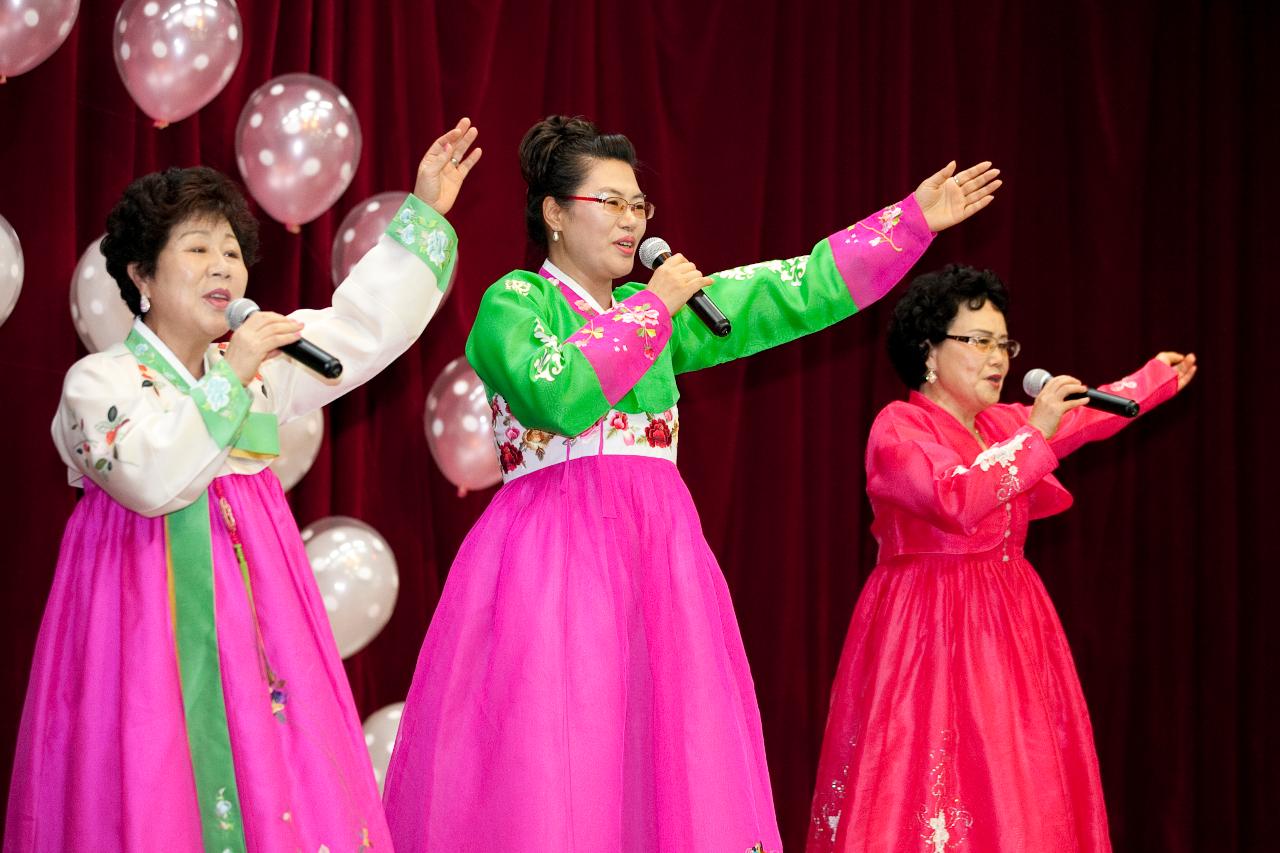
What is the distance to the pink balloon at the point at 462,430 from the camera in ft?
10.8

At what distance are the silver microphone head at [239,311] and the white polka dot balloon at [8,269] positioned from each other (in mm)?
671

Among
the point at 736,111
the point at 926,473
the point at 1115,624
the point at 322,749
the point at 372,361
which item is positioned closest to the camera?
the point at 322,749

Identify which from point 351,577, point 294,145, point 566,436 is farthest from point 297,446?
point 566,436

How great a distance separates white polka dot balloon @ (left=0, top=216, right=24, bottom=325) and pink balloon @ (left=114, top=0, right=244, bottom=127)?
0.34m

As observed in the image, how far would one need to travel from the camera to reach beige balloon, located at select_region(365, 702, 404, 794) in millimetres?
3211

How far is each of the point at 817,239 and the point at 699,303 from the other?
78.5 inches

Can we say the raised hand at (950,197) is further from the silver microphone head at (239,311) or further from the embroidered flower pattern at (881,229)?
the silver microphone head at (239,311)

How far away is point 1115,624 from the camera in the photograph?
15.0 ft

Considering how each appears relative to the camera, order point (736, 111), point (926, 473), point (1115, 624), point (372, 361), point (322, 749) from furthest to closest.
A: point (1115, 624)
point (736, 111)
point (926, 473)
point (372, 361)
point (322, 749)

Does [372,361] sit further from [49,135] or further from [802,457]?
[802,457]

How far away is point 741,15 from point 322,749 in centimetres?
257

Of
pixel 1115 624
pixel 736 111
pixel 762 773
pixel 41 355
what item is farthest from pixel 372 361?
pixel 1115 624

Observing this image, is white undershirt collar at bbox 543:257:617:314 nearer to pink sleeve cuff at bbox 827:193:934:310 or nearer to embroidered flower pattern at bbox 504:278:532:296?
embroidered flower pattern at bbox 504:278:532:296

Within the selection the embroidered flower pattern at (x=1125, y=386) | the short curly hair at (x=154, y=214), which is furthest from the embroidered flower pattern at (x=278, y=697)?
the embroidered flower pattern at (x=1125, y=386)
